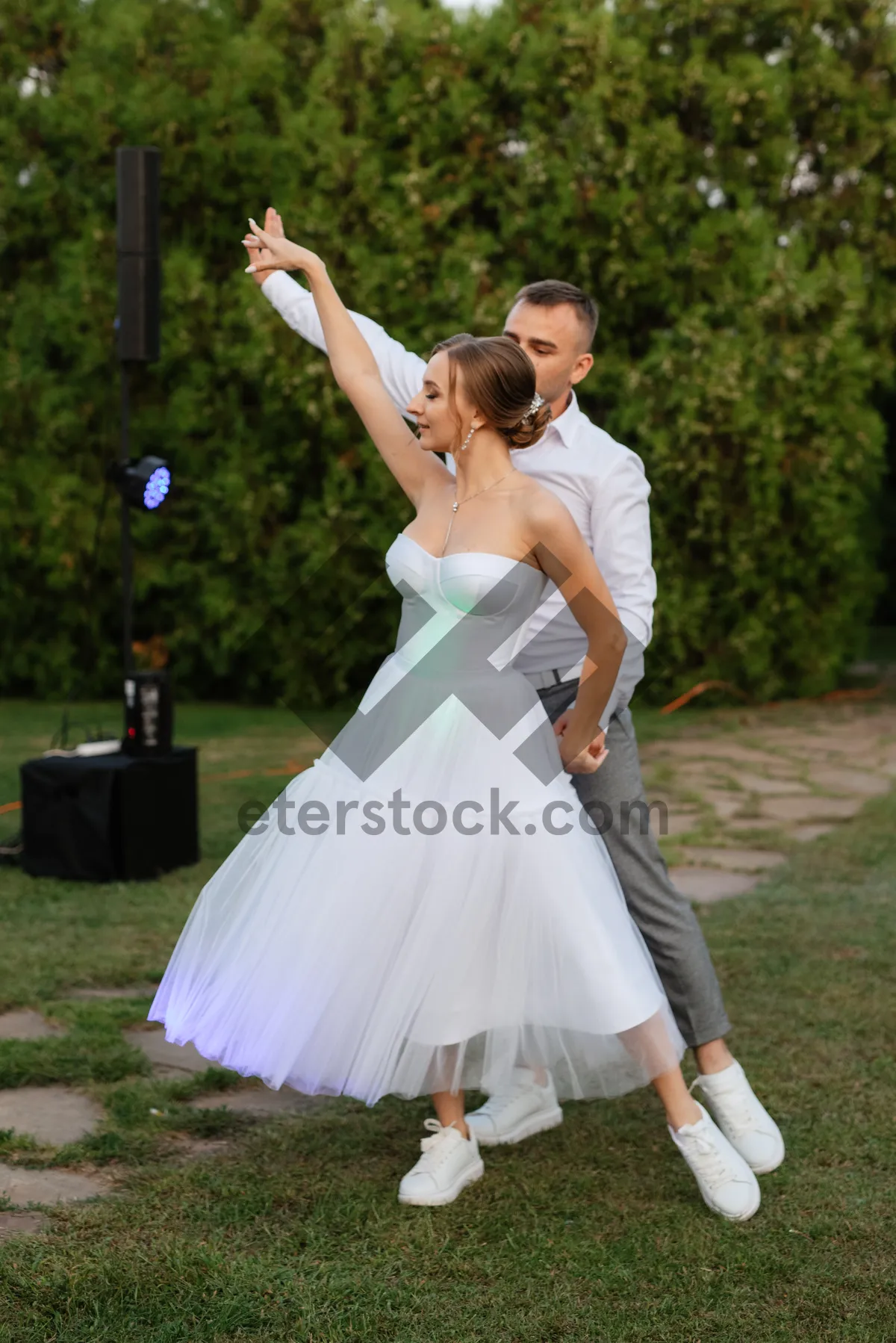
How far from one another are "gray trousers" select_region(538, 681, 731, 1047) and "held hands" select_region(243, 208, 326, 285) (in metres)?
1.03

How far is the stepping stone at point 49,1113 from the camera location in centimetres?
316

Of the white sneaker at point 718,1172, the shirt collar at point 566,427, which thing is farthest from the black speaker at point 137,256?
the white sneaker at point 718,1172

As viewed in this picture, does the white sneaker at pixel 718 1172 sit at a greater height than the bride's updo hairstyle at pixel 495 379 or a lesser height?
lesser

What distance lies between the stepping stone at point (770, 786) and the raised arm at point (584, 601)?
4524mm

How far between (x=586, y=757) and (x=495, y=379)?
741 mm

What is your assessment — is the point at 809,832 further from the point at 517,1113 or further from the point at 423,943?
the point at 423,943

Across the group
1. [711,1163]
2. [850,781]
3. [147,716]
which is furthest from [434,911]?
[850,781]

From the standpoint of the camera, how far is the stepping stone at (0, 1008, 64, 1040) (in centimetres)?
379

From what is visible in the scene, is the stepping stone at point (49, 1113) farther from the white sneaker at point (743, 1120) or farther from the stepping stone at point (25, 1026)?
the white sneaker at point (743, 1120)

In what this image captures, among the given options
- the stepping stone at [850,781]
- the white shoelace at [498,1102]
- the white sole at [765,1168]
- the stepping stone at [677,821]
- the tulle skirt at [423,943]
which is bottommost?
the white sole at [765,1168]

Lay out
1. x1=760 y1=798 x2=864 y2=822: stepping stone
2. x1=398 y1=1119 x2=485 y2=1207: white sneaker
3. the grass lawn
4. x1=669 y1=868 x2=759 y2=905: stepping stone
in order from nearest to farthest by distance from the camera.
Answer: the grass lawn < x1=398 y1=1119 x2=485 y2=1207: white sneaker < x1=669 y1=868 x2=759 y2=905: stepping stone < x1=760 y1=798 x2=864 y2=822: stepping stone

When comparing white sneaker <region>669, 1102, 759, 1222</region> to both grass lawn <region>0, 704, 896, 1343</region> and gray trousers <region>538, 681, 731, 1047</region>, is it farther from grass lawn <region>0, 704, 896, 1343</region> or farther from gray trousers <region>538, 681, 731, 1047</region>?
gray trousers <region>538, 681, 731, 1047</region>

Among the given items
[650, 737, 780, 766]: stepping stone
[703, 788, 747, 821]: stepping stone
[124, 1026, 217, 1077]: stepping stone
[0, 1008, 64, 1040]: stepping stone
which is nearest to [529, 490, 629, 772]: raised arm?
[124, 1026, 217, 1077]: stepping stone

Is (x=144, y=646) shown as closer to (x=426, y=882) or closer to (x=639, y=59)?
(x=639, y=59)
